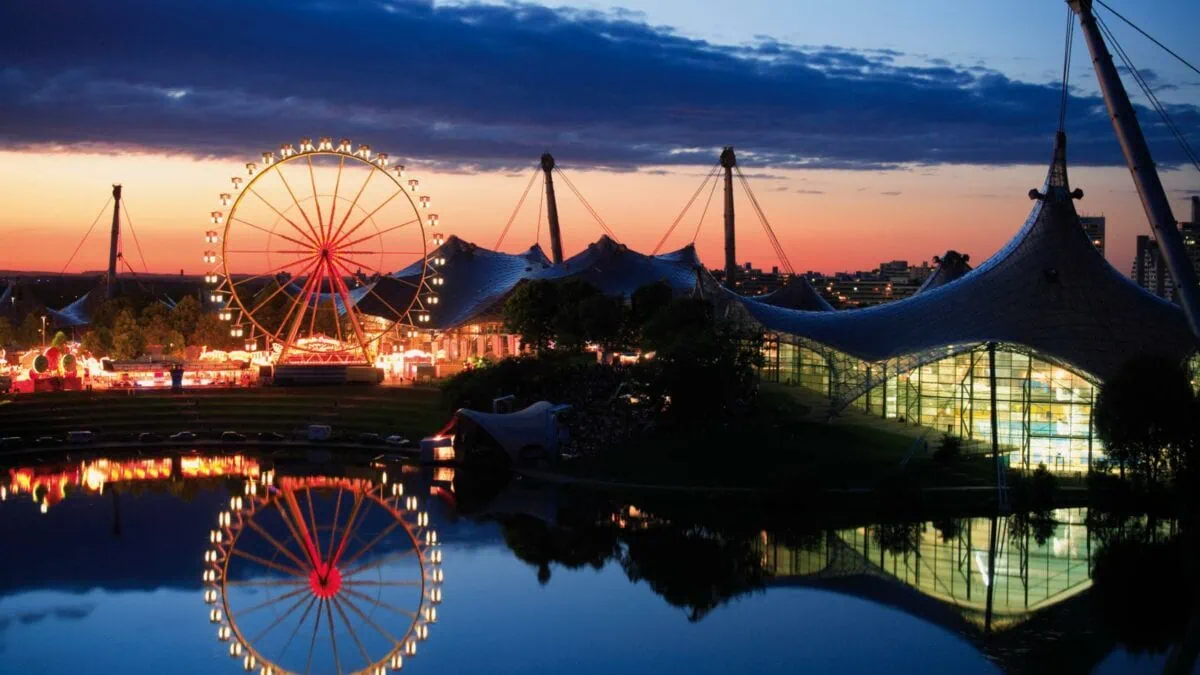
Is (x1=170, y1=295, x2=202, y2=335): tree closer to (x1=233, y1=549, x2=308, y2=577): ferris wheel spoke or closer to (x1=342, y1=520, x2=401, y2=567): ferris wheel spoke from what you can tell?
(x1=342, y1=520, x2=401, y2=567): ferris wheel spoke

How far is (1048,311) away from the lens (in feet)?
139

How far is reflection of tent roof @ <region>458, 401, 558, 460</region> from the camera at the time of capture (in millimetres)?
43750

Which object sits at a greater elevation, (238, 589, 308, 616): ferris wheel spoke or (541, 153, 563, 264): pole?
(541, 153, 563, 264): pole

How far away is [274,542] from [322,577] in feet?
12.4

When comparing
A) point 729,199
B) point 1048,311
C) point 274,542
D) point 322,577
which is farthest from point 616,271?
point 322,577

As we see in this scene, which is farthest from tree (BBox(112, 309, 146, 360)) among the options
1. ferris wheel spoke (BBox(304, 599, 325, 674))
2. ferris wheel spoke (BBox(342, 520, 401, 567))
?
ferris wheel spoke (BBox(304, 599, 325, 674))

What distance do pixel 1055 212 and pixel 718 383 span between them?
12.1 metres

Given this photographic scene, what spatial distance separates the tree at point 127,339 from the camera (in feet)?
A: 226

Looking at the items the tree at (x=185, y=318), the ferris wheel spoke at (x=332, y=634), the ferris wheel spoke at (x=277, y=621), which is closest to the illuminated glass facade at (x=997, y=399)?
the ferris wheel spoke at (x=332, y=634)

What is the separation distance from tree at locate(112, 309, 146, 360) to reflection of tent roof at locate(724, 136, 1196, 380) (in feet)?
124

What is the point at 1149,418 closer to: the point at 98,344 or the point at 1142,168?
the point at 1142,168

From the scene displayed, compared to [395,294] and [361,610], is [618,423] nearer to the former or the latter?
[361,610]

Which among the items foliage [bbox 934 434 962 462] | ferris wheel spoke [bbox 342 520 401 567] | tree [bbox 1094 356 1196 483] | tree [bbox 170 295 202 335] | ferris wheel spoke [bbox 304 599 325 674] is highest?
tree [bbox 170 295 202 335]

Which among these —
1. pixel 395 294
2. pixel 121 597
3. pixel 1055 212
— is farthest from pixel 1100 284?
pixel 395 294
